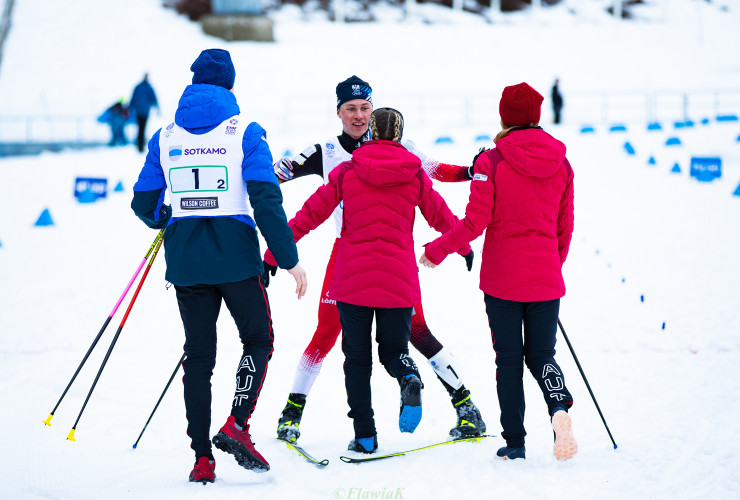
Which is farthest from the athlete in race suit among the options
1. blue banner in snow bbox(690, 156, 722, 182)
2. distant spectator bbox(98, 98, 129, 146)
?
distant spectator bbox(98, 98, 129, 146)

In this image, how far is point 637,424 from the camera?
438 centimetres

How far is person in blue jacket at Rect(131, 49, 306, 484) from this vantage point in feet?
11.8

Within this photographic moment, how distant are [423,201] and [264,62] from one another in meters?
29.1

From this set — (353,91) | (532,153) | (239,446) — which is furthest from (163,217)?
(532,153)

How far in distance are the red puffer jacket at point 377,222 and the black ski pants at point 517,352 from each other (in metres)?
0.42

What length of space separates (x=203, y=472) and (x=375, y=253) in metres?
1.29

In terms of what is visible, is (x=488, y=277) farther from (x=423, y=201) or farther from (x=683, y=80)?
(x=683, y=80)

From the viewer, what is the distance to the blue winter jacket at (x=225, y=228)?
3600 millimetres

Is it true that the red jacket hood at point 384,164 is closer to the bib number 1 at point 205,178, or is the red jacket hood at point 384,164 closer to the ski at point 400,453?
the bib number 1 at point 205,178

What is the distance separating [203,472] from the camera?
3.63 metres

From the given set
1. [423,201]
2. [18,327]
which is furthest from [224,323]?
[423,201]

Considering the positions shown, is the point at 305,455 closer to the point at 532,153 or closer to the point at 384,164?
the point at 384,164

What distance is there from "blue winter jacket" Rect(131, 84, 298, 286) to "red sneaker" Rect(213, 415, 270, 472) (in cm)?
66

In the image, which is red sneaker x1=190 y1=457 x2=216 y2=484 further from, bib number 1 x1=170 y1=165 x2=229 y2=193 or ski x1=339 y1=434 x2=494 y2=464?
bib number 1 x1=170 y1=165 x2=229 y2=193
